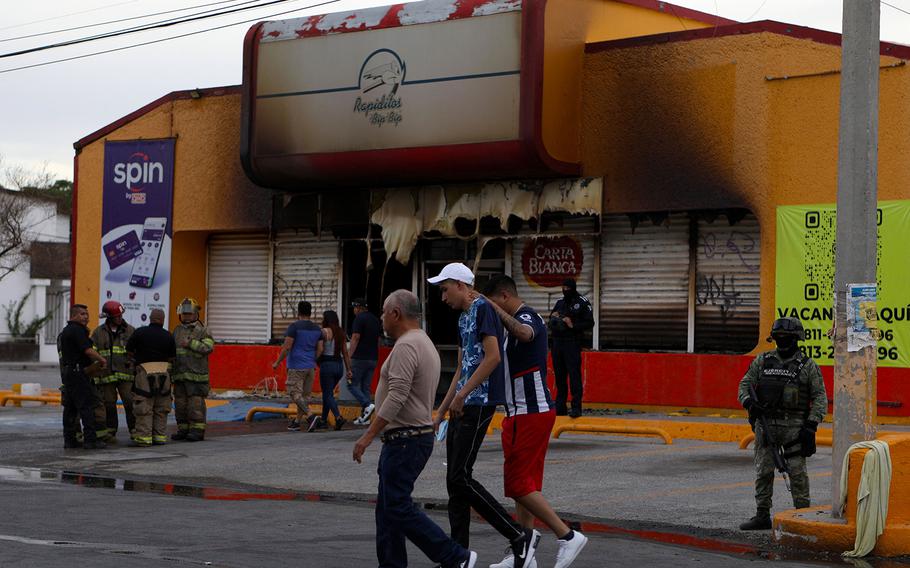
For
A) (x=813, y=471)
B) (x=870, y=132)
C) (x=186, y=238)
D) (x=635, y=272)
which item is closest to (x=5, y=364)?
(x=186, y=238)

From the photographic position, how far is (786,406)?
1076 cm

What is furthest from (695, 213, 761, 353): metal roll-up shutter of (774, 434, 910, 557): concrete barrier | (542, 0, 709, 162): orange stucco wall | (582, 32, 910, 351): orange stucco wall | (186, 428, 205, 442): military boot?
(774, 434, 910, 557): concrete barrier

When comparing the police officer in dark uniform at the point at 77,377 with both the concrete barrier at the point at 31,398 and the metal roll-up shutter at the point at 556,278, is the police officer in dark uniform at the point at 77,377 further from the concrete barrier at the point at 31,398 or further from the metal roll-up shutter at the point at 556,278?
the concrete barrier at the point at 31,398

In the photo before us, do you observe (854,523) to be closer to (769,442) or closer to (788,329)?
(769,442)

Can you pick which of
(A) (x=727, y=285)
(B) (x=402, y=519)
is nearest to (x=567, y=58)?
(A) (x=727, y=285)

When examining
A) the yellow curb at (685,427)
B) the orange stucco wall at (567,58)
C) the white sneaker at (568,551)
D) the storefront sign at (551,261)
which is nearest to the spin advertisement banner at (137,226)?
the storefront sign at (551,261)

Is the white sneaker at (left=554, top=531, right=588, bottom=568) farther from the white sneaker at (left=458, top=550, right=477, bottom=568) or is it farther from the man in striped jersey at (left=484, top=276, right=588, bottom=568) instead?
the white sneaker at (left=458, top=550, right=477, bottom=568)

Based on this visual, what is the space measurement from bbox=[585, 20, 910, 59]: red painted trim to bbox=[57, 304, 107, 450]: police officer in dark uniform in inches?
350

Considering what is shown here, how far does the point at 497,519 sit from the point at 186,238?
18013 millimetres

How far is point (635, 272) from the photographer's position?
831 inches

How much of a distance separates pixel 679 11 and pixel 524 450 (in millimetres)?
15908

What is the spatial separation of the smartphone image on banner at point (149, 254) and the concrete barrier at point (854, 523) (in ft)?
58.1

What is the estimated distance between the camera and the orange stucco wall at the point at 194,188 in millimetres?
25016

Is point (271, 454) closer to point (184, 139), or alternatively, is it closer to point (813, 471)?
point (813, 471)
